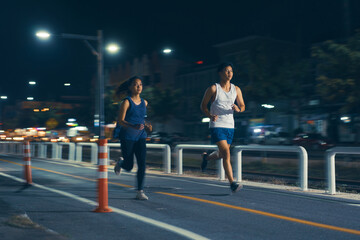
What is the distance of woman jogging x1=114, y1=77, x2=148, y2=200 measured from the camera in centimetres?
693

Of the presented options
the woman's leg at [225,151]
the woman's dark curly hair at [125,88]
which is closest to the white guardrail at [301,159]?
the woman's leg at [225,151]

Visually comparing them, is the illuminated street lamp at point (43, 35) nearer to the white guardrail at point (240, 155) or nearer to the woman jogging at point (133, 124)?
the white guardrail at point (240, 155)

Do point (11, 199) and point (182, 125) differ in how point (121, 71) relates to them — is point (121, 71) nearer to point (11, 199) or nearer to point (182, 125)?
point (182, 125)

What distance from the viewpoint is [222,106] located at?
7223 mm

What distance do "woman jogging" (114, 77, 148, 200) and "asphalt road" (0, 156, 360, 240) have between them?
2.08 feet

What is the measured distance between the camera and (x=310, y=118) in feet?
153

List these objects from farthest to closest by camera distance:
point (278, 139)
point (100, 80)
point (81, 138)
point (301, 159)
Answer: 1. point (81, 138)
2. point (278, 139)
3. point (100, 80)
4. point (301, 159)

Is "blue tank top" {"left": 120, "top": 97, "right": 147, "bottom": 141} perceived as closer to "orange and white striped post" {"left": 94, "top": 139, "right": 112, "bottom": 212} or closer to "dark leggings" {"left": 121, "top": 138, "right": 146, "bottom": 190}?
"dark leggings" {"left": 121, "top": 138, "right": 146, "bottom": 190}

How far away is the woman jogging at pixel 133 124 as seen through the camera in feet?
22.7

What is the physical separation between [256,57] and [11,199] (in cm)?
2880

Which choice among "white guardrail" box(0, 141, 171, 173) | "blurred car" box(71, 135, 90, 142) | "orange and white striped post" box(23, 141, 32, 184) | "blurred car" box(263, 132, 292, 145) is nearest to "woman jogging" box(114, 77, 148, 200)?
"orange and white striped post" box(23, 141, 32, 184)

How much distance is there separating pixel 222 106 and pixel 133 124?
135 centimetres

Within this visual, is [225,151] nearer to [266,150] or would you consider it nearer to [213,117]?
[213,117]

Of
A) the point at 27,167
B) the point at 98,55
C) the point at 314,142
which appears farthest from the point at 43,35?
the point at 314,142
